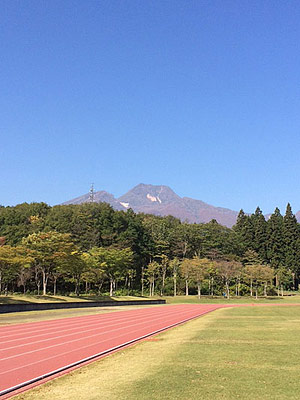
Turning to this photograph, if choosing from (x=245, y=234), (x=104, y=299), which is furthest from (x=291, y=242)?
(x=104, y=299)

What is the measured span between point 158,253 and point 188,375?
82.3 metres

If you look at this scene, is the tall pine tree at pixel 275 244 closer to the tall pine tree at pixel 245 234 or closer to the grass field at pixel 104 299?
the tall pine tree at pixel 245 234

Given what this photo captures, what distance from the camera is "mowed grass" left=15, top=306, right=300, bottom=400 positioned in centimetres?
707

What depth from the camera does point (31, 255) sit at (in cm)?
4881

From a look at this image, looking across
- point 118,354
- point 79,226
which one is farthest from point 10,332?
point 79,226

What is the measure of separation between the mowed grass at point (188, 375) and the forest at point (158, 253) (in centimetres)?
4746

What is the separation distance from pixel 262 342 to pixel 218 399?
24.7 feet

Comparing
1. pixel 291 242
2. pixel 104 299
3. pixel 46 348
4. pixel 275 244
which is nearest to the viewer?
pixel 46 348

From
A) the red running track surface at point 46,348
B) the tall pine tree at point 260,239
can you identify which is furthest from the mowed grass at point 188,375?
the tall pine tree at point 260,239

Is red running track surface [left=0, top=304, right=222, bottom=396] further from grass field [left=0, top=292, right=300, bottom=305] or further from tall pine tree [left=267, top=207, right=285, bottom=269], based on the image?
tall pine tree [left=267, top=207, right=285, bottom=269]

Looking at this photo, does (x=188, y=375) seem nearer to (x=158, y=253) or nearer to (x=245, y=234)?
(x=158, y=253)

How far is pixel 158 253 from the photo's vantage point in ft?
296

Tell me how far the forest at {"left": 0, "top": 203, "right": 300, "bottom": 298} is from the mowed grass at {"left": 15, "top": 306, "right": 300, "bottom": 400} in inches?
1869

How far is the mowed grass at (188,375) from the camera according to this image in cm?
707
